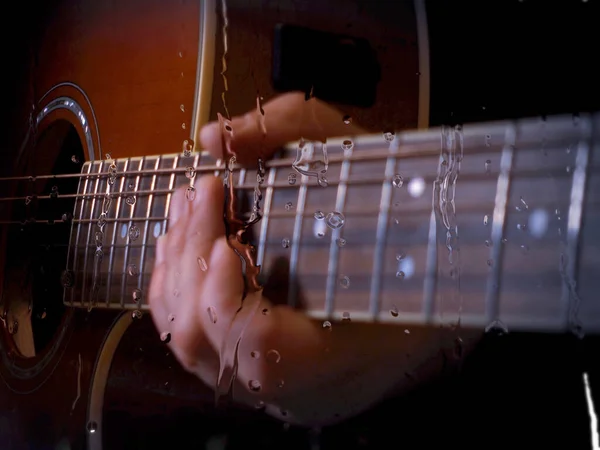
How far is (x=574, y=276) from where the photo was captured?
20 cm

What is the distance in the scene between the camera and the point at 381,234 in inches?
9.0

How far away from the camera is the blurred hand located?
23cm

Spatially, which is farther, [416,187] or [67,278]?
[67,278]

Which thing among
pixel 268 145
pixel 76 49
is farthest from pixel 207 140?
pixel 76 49

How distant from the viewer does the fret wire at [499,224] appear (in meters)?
0.21

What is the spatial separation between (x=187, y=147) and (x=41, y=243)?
14cm

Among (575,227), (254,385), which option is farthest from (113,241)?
(575,227)

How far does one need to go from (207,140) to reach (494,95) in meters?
0.13

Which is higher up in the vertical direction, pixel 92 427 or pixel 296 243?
pixel 296 243

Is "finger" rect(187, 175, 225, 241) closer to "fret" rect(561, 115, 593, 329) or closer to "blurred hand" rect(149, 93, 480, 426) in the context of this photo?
"blurred hand" rect(149, 93, 480, 426)

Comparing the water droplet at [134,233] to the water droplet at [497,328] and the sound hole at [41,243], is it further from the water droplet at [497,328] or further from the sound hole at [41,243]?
the water droplet at [497,328]

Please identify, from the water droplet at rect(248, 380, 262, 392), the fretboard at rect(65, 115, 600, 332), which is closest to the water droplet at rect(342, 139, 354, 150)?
the fretboard at rect(65, 115, 600, 332)

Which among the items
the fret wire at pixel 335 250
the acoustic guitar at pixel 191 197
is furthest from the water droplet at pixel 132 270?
the fret wire at pixel 335 250

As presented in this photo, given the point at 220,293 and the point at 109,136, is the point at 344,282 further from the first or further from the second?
the point at 109,136
